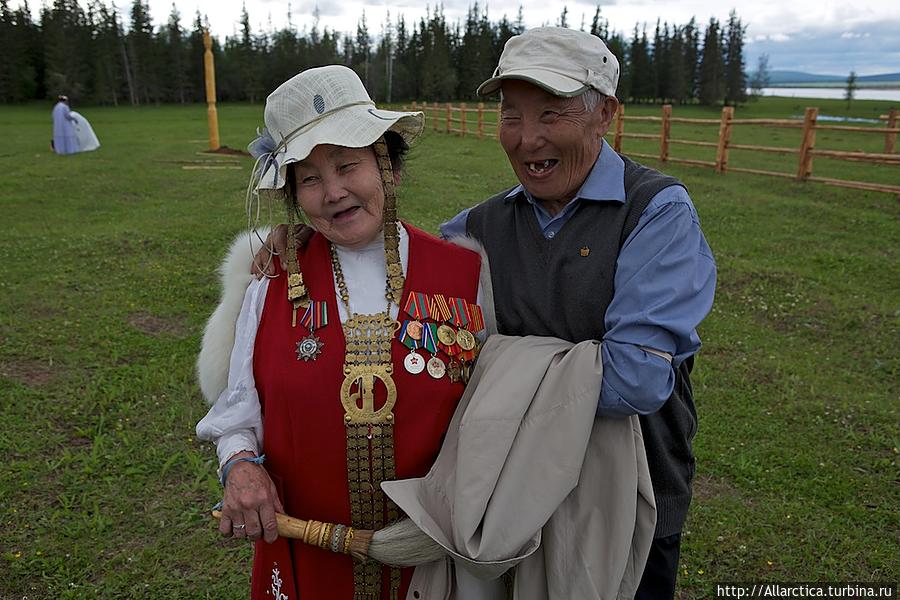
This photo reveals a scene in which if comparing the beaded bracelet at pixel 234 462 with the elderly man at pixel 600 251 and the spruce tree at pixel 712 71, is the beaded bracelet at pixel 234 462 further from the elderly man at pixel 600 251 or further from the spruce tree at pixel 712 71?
the spruce tree at pixel 712 71

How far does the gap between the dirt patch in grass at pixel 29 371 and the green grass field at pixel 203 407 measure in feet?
0.08

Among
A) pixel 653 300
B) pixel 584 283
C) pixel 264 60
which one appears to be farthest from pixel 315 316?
pixel 264 60

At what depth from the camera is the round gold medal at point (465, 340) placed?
1.78m

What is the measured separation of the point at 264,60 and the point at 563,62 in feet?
231

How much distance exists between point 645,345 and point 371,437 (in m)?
0.71

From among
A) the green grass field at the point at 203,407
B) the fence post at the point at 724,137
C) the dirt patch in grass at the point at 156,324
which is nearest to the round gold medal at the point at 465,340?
the green grass field at the point at 203,407

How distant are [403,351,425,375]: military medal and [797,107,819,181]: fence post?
43.5 ft

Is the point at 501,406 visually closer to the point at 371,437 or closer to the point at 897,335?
the point at 371,437

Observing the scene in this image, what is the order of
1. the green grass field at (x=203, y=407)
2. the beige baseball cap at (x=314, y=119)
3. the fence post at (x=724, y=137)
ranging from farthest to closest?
1. the fence post at (x=724, y=137)
2. the green grass field at (x=203, y=407)
3. the beige baseball cap at (x=314, y=119)

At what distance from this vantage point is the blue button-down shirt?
4.92 ft

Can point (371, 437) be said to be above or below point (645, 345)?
below

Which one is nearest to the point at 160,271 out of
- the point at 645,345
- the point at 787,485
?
the point at 787,485

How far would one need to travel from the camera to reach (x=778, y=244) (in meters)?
8.61

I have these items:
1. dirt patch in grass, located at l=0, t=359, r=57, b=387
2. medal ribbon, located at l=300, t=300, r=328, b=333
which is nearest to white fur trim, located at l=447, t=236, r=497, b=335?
medal ribbon, located at l=300, t=300, r=328, b=333
